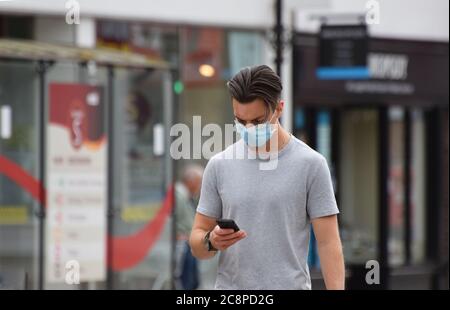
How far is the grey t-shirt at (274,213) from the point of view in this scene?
10.9ft

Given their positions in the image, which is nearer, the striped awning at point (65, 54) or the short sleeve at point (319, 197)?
the short sleeve at point (319, 197)

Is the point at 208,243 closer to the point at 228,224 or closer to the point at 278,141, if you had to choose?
the point at 228,224

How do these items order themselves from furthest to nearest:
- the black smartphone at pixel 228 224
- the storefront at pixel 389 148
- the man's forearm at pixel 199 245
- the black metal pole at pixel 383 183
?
1. the black metal pole at pixel 383 183
2. the storefront at pixel 389 148
3. the man's forearm at pixel 199 245
4. the black smartphone at pixel 228 224

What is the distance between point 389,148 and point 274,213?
1024cm

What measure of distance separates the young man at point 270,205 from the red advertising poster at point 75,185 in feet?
19.1

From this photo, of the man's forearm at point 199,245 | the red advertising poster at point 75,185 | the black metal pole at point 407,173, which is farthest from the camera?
the black metal pole at point 407,173

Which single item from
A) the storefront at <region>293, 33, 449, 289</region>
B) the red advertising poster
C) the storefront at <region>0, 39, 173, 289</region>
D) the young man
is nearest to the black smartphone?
the young man

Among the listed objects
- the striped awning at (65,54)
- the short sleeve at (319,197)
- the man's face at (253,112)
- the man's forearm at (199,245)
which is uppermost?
the striped awning at (65,54)

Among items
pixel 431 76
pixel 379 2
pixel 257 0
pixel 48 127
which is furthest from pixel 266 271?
pixel 431 76

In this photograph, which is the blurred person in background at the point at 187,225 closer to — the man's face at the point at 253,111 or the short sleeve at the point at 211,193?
the short sleeve at the point at 211,193

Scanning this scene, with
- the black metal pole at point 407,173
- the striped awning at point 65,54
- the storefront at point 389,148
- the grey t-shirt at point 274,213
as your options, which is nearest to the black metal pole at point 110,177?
the striped awning at point 65,54

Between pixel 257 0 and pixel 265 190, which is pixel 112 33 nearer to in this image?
pixel 257 0

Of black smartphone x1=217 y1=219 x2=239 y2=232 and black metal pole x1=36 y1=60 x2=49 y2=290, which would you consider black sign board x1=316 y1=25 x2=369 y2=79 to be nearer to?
black metal pole x1=36 y1=60 x2=49 y2=290

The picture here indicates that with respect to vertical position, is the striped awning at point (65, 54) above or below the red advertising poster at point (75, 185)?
above
